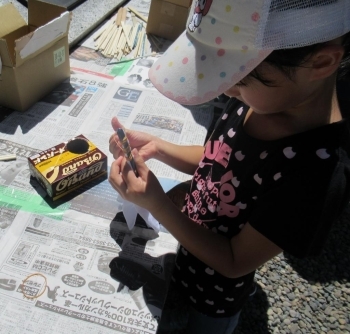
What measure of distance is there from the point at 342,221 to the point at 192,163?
90cm

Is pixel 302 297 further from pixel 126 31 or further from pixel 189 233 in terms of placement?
pixel 126 31

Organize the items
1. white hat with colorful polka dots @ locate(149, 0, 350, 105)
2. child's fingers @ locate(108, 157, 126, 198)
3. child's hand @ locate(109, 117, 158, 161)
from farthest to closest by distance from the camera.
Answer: child's hand @ locate(109, 117, 158, 161) → child's fingers @ locate(108, 157, 126, 198) → white hat with colorful polka dots @ locate(149, 0, 350, 105)

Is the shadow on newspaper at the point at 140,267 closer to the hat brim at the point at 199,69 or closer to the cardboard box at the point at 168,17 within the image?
the hat brim at the point at 199,69

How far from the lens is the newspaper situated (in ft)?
2.04

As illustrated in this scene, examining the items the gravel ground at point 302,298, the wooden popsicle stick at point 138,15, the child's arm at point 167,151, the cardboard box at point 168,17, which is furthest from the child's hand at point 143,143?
the wooden popsicle stick at point 138,15

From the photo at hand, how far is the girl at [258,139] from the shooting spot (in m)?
0.45

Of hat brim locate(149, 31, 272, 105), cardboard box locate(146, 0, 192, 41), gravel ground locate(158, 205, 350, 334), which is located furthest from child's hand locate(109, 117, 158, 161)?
cardboard box locate(146, 0, 192, 41)

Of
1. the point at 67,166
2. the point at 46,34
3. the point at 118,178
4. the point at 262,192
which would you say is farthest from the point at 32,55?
the point at 262,192

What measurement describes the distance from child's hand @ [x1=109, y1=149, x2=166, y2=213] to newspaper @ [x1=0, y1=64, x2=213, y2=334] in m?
0.12

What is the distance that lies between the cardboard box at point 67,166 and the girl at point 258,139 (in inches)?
4.1

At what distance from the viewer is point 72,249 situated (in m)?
0.71

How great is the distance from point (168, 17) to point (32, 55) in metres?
0.67

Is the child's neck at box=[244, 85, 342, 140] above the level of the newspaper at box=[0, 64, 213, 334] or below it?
above

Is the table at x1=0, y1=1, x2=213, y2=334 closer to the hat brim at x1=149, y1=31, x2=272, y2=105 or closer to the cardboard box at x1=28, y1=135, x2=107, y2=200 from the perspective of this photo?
the cardboard box at x1=28, y1=135, x2=107, y2=200
